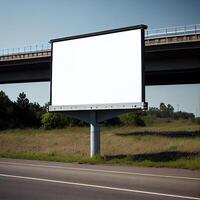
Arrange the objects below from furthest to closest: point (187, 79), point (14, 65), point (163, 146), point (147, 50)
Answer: point (14, 65), point (187, 79), point (147, 50), point (163, 146)

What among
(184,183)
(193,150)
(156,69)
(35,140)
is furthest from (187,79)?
(184,183)

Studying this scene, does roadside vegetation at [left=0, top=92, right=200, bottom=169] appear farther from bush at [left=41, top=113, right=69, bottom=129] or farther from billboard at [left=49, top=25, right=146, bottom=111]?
bush at [left=41, top=113, right=69, bottom=129]

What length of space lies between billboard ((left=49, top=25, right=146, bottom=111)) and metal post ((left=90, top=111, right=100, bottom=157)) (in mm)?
828

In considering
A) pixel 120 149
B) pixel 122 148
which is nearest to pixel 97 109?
pixel 120 149

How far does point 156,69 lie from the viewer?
131 feet

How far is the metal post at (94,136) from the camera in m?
24.9

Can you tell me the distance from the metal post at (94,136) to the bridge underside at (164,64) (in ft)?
53.1

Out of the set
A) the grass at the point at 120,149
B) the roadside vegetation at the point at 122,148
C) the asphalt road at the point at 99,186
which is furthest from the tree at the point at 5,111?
the asphalt road at the point at 99,186

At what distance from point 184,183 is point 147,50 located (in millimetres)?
28294

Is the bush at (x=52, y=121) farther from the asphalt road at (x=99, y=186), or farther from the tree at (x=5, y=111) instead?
the asphalt road at (x=99, y=186)

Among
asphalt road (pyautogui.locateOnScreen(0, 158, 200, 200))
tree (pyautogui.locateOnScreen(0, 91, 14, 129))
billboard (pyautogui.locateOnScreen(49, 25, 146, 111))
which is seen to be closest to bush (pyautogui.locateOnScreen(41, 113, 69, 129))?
tree (pyautogui.locateOnScreen(0, 91, 14, 129))

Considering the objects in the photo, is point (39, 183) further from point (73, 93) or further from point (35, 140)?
point (35, 140)

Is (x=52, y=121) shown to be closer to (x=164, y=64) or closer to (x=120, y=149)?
(x=164, y=64)

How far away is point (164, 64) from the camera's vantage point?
4022 cm
